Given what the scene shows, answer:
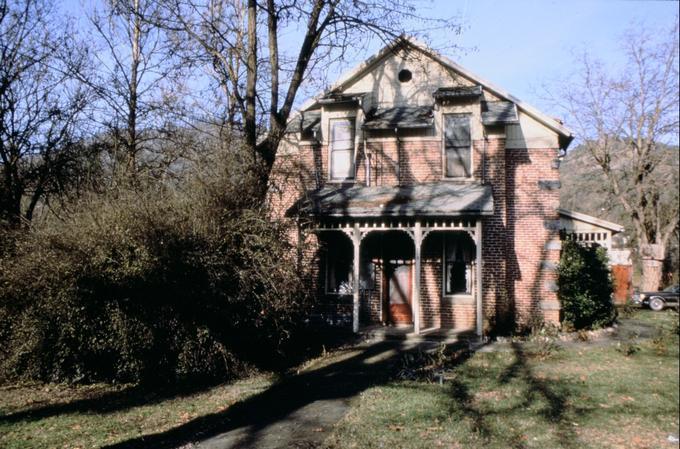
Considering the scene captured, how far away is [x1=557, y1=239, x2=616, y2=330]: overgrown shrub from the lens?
1431 centimetres

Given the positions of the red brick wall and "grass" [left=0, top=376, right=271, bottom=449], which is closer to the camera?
"grass" [left=0, top=376, right=271, bottom=449]

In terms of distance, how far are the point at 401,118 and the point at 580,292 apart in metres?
7.41

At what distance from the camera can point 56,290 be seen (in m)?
9.24

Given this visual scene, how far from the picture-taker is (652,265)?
1095 inches

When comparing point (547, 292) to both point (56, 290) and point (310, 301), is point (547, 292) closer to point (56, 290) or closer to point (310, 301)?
point (310, 301)

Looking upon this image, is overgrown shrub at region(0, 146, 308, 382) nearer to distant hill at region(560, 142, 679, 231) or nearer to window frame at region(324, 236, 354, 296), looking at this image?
window frame at region(324, 236, 354, 296)

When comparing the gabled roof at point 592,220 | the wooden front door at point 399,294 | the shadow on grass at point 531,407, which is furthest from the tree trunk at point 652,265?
the shadow on grass at point 531,407

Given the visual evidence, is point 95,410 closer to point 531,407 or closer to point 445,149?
point 531,407

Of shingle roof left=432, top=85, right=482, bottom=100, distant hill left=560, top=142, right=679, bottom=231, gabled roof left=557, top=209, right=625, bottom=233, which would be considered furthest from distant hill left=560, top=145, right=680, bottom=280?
shingle roof left=432, top=85, right=482, bottom=100

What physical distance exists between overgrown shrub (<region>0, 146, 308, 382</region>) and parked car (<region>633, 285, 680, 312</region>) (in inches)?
808

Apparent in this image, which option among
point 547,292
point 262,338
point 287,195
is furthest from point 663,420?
point 287,195

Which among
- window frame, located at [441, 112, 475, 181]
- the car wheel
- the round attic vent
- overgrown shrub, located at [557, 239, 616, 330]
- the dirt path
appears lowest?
the dirt path

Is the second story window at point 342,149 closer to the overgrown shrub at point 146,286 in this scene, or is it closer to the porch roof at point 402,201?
the porch roof at point 402,201

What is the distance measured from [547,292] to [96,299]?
11.8 meters
